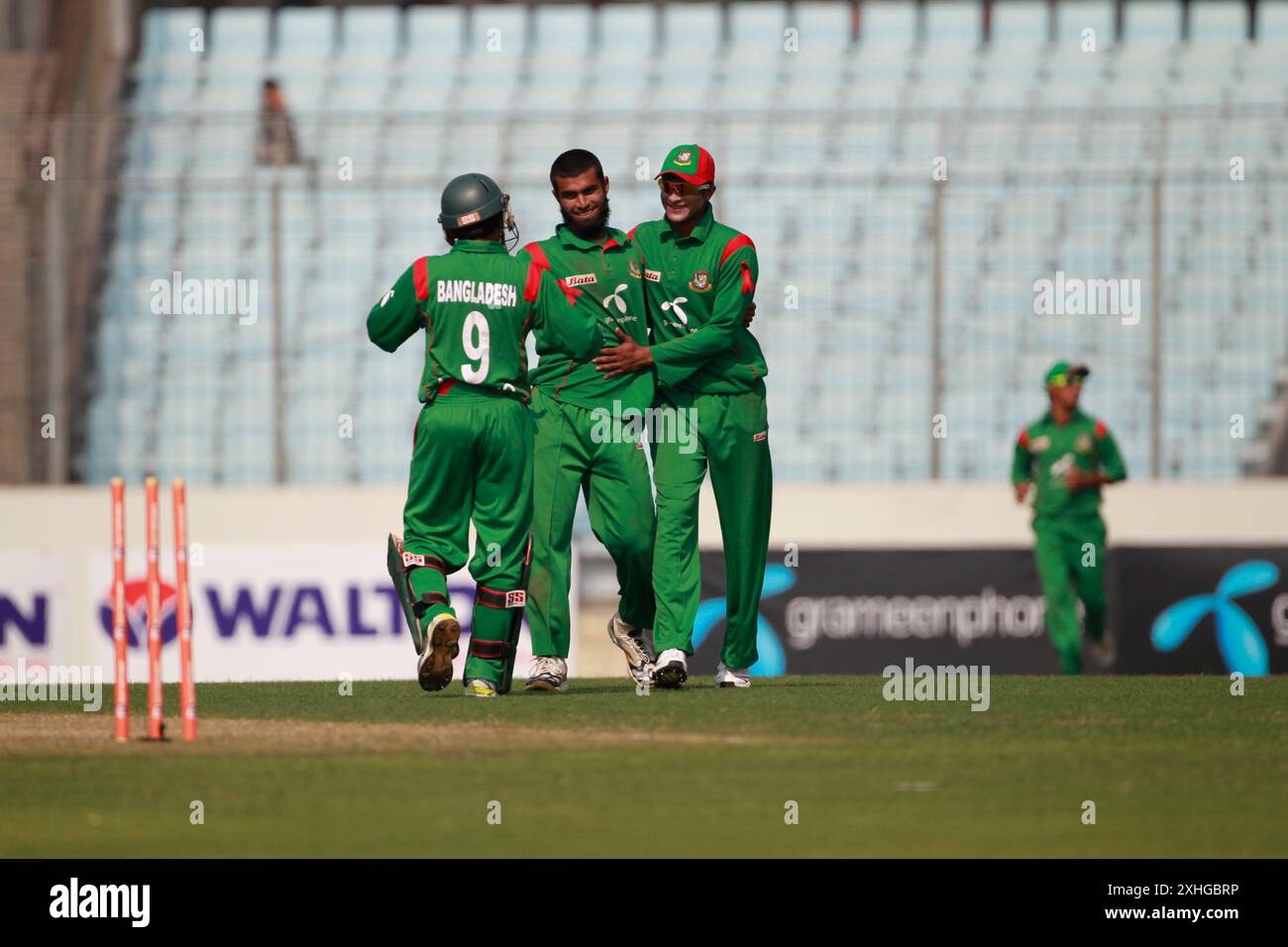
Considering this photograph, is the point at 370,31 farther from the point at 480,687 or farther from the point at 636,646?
the point at 480,687

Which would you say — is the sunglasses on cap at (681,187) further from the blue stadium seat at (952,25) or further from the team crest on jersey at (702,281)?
the blue stadium seat at (952,25)

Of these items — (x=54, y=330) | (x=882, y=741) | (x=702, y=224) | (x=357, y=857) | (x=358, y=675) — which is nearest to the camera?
(x=357, y=857)

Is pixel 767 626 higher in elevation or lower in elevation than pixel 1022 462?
lower

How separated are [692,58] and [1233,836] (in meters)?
17.9

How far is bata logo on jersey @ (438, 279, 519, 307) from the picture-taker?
8.34 m

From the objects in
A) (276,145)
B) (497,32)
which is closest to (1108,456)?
(276,145)

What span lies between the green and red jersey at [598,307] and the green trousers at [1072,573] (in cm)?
603

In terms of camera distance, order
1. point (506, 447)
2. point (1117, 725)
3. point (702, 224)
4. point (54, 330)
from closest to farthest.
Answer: point (1117, 725), point (506, 447), point (702, 224), point (54, 330)

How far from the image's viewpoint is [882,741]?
730cm

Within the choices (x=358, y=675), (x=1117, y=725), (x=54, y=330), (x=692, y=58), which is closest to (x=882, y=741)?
(x=1117, y=725)

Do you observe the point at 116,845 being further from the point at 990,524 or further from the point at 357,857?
the point at 990,524

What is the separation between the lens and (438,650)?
26.8 feet

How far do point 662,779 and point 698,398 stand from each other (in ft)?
9.93

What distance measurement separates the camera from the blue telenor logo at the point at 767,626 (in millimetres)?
15758
